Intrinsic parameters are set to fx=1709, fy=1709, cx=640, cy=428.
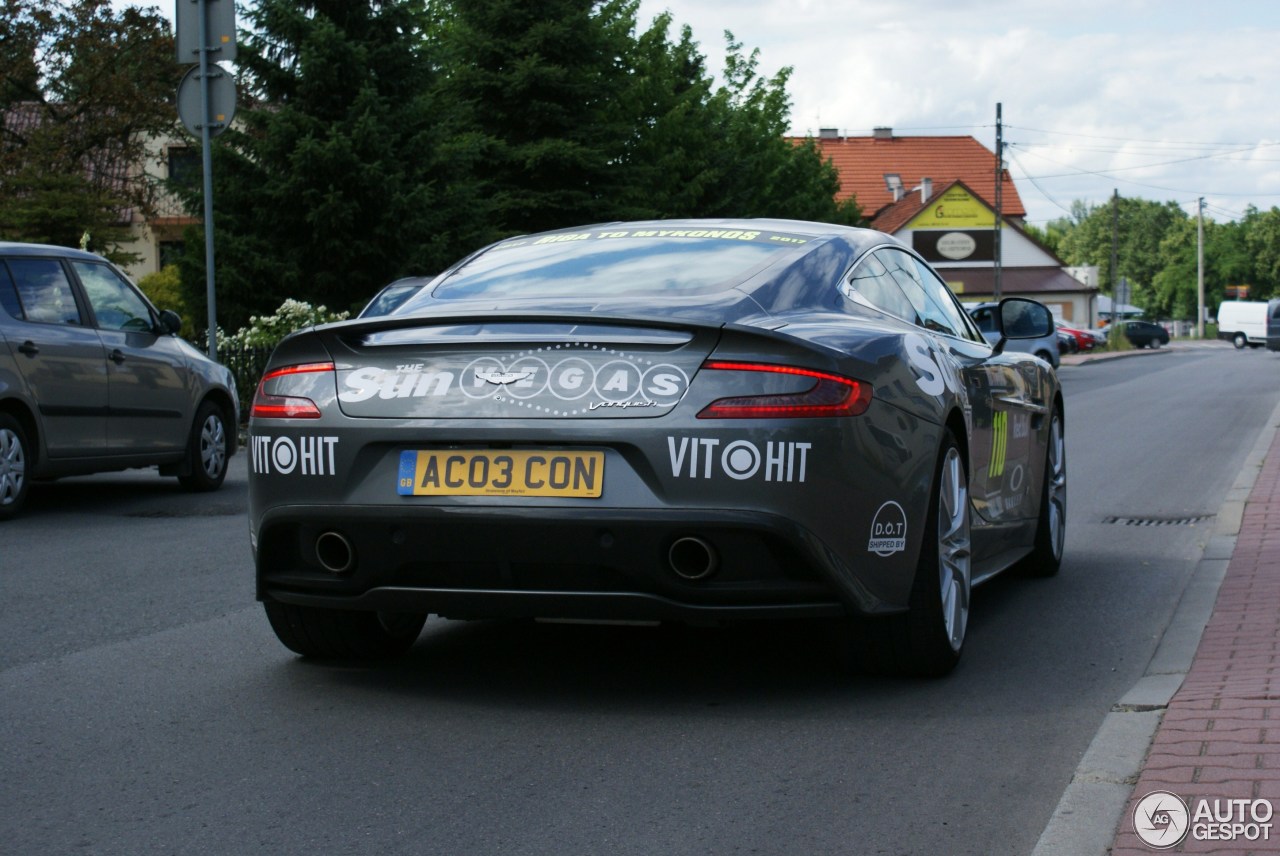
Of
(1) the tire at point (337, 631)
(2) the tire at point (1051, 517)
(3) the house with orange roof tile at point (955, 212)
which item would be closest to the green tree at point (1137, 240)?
(3) the house with orange roof tile at point (955, 212)

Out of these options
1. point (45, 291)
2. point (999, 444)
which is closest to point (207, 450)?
point (45, 291)

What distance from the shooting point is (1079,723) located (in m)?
4.89

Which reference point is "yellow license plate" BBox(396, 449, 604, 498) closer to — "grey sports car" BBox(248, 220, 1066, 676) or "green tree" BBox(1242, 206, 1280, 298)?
"grey sports car" BBox(248, 220, 1066, 676)

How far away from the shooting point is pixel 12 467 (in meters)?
10.4

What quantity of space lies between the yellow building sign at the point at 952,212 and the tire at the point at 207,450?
244ft

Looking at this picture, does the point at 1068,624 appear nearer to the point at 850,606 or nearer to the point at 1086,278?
the point at 850,606

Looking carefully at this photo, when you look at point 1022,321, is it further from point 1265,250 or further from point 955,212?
point 1265,250

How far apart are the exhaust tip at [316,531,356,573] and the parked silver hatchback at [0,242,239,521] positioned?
6010 mm

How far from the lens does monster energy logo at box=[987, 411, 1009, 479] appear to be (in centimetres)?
639

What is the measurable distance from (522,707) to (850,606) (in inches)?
39.9

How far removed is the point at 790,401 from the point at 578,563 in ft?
2.39

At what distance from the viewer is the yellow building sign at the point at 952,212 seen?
8450 centimetres

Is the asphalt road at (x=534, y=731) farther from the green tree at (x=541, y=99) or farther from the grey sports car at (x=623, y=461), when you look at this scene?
the green tree at (x=541, y=99)

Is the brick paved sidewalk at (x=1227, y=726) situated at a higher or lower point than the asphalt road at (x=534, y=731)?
higher
